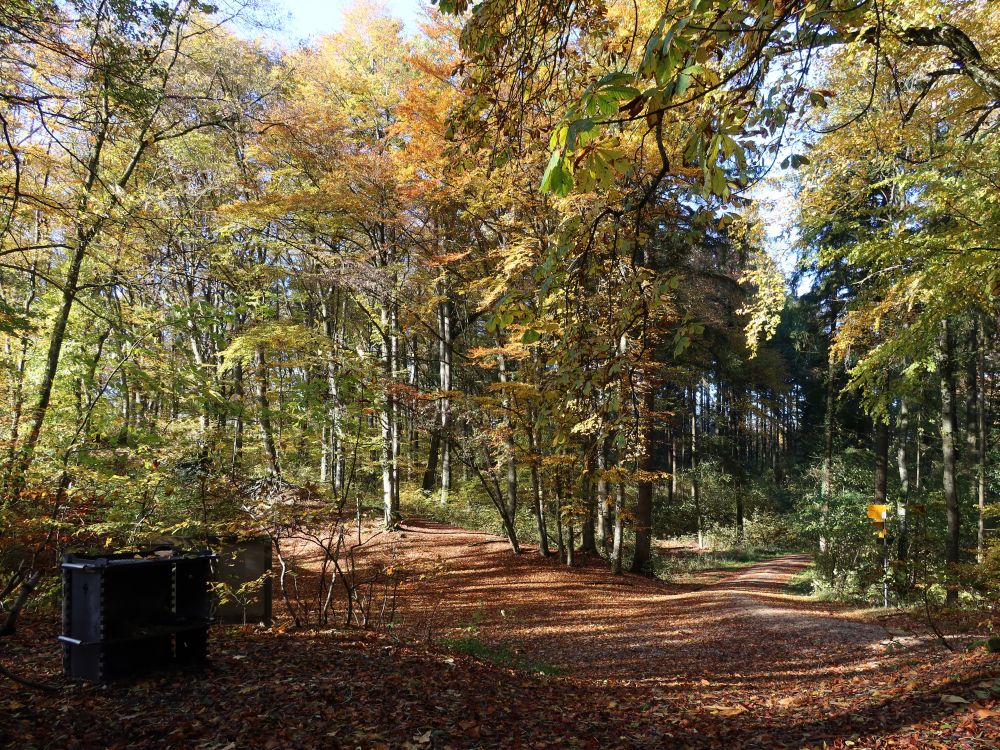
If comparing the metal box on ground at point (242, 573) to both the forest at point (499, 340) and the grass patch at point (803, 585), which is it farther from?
the grass patch at point (803, 585)

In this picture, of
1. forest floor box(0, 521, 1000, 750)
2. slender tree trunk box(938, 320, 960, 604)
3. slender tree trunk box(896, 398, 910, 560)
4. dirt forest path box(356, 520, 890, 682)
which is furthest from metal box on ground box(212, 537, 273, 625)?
slender tree trunk box(896, 398, 910, 560)

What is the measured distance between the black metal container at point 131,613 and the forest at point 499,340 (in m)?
0.27

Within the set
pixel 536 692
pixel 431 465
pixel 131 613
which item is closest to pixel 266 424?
pixel 131 613

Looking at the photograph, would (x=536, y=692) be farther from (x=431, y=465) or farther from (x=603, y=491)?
(x=431, y=465)

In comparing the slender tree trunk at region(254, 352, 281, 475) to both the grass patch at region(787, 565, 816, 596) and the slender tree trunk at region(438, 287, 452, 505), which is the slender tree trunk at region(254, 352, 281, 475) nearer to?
the slender tree trunk at region(438, 287, 452, 505)

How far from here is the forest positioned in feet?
10.1

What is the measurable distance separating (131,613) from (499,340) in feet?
31.1

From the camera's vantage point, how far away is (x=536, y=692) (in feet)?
17.1

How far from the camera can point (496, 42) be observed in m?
2.78

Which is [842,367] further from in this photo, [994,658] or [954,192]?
[994,658]

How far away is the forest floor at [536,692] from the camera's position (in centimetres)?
362

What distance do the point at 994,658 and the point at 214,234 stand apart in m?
16.6

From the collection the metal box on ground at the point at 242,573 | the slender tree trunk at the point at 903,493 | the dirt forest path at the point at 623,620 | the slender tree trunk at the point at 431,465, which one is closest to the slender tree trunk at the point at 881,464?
the slender tree trunk at the point at 903,493

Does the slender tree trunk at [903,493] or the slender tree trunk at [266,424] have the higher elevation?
the slender tree trunk at [266,424]
